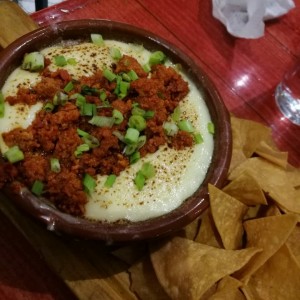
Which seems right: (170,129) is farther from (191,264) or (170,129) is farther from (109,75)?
(191,264)

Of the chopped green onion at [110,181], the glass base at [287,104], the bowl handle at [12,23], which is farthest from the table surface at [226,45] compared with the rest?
the chopped green onion at [110,181]

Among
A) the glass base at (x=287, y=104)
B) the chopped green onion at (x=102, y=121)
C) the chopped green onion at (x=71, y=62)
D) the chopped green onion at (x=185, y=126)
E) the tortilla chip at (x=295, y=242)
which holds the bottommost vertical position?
the tortilla chip at (x=295, y=242)

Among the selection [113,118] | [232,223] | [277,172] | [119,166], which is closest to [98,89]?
[113,118]

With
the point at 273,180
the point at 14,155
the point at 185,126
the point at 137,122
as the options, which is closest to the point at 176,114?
Result: the point at 185,126

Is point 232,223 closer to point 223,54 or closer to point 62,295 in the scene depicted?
point 62,295

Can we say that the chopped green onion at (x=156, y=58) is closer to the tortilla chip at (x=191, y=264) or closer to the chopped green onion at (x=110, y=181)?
the chopped green onion at (x=110, y=181)

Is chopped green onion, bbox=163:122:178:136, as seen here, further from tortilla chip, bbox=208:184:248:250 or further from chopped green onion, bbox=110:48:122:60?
chopped green onion, bbox=110:48:122:60

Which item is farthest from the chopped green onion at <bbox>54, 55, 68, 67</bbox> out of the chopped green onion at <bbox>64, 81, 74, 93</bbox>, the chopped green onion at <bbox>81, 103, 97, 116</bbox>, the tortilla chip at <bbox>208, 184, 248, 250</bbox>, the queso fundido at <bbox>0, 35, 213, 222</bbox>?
the tortilla chip at <bbox>208, 184, 248, 250</bbox>
